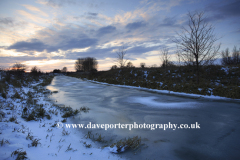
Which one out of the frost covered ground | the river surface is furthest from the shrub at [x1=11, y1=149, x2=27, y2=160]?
the river surface

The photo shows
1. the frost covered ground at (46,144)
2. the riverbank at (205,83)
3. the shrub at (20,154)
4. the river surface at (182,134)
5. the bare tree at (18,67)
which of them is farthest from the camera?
the bare tree at (18,67)

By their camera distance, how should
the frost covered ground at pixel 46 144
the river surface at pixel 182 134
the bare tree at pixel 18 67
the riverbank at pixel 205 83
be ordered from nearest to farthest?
the frost covered ground at pixel 46 144, the river surface at pixel 182 134, the riverbank at pixel 205 83, the bare tree at pixel 18 67

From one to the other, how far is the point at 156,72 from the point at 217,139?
16454mm

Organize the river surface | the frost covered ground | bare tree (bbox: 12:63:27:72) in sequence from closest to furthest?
the frost covered ground → the river surface → bare tree (bbox: 12:63:27:72)

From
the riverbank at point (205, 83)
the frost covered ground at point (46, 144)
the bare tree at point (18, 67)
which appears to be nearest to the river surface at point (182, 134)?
the frost covered ground at point (46, 144)

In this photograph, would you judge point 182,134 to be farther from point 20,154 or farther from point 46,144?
point 20,154

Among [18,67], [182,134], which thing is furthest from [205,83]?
[18,67]

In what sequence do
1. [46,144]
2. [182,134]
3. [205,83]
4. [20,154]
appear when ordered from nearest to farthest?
[20,154] < [46,144] < [182,134] < [205,83]

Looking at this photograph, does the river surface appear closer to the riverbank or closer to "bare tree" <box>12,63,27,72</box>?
the riverbank

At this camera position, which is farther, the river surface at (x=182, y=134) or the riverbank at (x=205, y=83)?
the riverbank at (x=205, y=83)

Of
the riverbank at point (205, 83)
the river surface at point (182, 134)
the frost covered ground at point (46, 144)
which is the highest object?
the riverbank at point (205, 83)

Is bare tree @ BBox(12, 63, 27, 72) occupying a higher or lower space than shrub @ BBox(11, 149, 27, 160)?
higher

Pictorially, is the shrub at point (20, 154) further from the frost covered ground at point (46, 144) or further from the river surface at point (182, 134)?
the river surface at point (182, 134)

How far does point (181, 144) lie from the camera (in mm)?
3027
